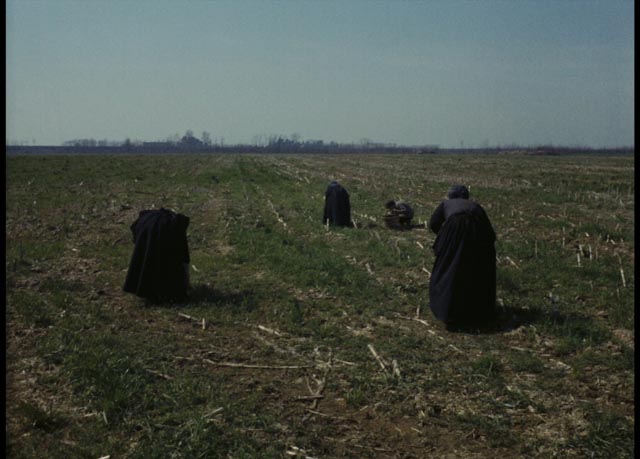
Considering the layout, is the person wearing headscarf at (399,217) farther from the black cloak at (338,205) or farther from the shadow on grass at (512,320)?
the shadow on grass at (512,320)

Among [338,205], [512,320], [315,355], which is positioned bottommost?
[315,355]

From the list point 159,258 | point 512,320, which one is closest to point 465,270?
point 512,320

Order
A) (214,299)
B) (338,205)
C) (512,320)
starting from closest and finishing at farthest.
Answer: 1. (512,320)
2. (214,299)
3. (338,205)

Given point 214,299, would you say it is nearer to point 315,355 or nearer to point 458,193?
point 315,355

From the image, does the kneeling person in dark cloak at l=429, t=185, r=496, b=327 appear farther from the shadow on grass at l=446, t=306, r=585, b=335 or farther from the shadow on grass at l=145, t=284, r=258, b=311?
the shadow on grass at l=145, t=284, r=258, b=311

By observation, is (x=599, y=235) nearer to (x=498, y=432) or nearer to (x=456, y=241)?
(x=456, y=241)

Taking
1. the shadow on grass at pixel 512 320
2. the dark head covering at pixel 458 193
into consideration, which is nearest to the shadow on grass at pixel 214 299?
the shadow on grass at pixel 512 320

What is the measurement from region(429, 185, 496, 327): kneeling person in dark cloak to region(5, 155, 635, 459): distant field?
1.23 feet

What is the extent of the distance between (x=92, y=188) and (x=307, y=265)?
65.6 ft

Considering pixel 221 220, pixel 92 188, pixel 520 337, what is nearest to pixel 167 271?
pixel 520 337

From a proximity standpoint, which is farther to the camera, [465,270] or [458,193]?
[458,193]

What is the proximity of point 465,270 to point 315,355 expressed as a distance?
2.42 meters

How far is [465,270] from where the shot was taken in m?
7.91

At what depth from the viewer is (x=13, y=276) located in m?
10.5
